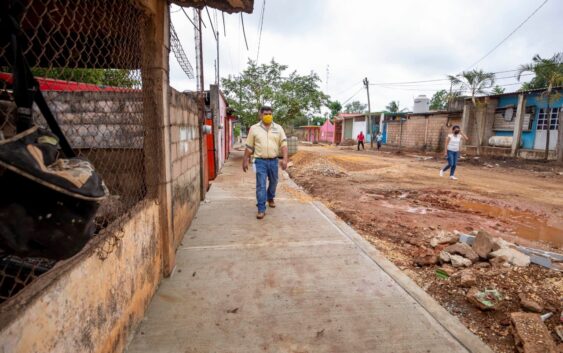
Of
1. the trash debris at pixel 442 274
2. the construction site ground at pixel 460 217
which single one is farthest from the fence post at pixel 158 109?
the trash debris at pixel 442 274

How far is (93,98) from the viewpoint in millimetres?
4051

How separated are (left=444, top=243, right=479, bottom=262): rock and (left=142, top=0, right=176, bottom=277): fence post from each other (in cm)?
323

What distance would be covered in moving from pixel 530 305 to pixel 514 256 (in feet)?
3.27

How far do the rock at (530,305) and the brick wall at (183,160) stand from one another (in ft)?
10.7

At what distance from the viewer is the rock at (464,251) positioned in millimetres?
3691

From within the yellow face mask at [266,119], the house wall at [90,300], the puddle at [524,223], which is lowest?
the puddle at [524,223]

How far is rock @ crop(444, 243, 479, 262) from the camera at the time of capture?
12.1 feet

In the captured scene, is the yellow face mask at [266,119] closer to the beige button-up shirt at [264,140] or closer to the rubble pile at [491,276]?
the beige button-up shirt at [264,140]

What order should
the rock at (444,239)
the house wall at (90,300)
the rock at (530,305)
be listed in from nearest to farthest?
1. the house wall at (90,300)
2. the rock at (530,305)
3. the rock at (444,239)

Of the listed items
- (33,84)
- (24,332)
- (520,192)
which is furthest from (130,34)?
(520,192)

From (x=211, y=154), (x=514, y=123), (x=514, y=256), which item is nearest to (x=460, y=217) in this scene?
(x=514, y=256)

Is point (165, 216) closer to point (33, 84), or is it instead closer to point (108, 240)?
point (108, 240)

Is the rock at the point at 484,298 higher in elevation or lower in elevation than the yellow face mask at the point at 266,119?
lower

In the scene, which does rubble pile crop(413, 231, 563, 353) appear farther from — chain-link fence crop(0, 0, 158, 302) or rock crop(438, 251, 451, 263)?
chain-link fence crop(0, 0, 158, 302)
